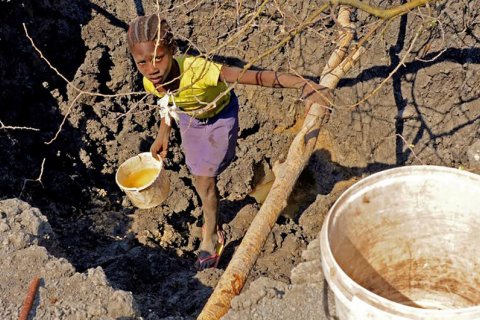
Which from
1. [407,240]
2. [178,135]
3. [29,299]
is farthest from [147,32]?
[178,135]

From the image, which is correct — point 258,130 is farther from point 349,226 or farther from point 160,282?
point 349,226

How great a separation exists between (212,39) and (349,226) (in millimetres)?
2915

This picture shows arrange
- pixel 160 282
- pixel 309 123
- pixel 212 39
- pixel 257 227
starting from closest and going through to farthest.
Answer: pixel 257 227
pixel 160 282
pixel 309 123
pixel 212 39

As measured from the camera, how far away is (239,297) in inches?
105

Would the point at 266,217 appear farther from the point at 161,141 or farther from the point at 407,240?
the point at 407,240

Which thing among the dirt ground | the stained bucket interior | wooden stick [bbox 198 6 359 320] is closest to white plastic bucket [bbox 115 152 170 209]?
the dirt ground

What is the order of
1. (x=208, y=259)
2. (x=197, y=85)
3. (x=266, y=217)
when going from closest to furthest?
(x=197, y=85) → (x=266, y=217) → (x=208, y=259)

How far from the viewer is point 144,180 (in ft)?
11.5

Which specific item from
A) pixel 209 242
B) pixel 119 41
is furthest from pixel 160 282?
pixel 119 41

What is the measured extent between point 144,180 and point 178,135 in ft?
3.26

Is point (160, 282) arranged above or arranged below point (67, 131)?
below

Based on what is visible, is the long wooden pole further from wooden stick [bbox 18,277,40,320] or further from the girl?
wooden stick [bbox 18,277,40,320]

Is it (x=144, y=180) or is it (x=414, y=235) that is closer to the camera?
(x=414, y=235)

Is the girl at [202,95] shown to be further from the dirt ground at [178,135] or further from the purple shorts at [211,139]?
the dirt ground at [178,135]
